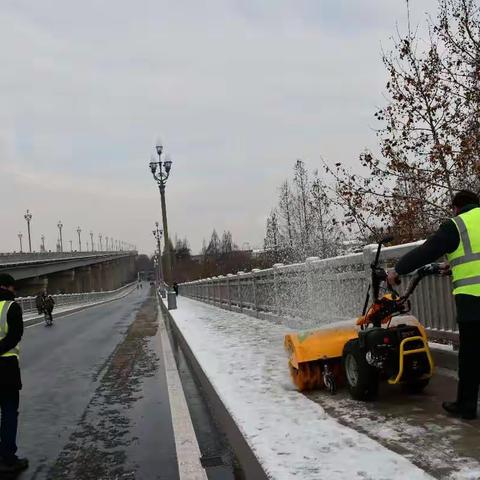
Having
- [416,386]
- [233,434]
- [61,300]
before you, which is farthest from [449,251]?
[61,300]

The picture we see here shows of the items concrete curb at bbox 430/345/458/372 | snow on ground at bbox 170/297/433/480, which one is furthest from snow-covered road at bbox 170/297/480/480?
concrete curb at bbox 430/345/458/372

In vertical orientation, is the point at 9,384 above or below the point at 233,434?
above

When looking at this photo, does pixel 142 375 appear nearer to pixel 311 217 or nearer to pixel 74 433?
pixel 74 433

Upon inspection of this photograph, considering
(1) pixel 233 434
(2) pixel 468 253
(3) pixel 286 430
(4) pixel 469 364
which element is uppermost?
(2) pixel 468 253

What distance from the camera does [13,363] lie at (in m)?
5.11

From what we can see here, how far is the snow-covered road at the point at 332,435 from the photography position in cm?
360

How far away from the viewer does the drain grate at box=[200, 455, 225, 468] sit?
463 centimetres

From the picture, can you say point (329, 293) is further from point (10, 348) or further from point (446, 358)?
point (10, 348)

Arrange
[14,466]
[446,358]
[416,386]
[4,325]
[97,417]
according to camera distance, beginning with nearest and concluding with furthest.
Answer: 1. [14,466]
2. [4,325]
3. [416,386]
4. [446,358]
5. [97,417]

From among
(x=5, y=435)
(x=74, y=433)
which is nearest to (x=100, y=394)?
(x=74, y=433)

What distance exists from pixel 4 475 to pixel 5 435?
0.34 meters

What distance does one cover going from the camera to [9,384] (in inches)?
198

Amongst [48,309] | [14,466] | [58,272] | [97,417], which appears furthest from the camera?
[58,272]

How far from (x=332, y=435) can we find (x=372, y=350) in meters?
0.90
